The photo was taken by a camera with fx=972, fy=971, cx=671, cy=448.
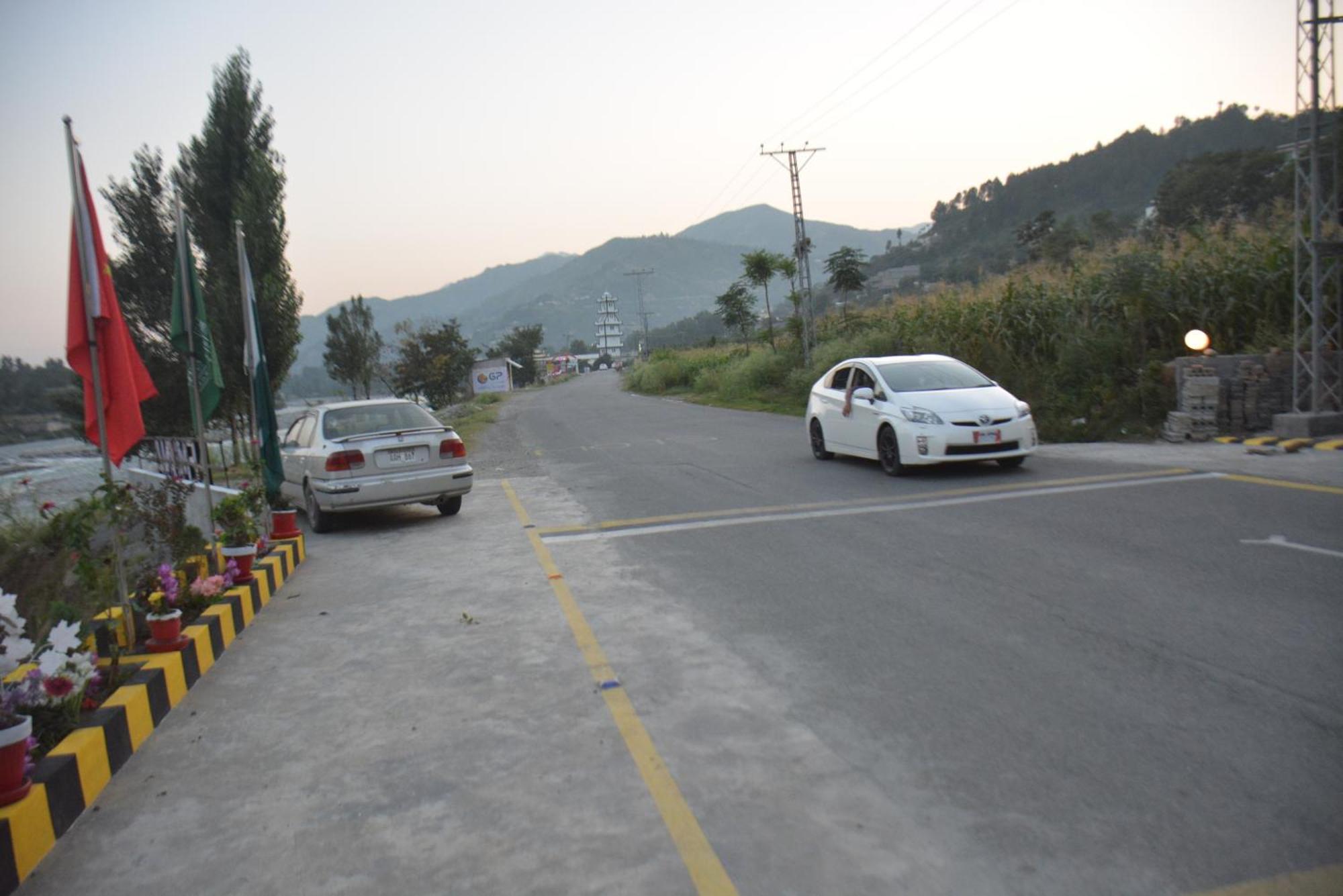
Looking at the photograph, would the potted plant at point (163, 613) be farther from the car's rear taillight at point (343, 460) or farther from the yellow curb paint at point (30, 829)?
the car's rear taillight at point (343, 460)

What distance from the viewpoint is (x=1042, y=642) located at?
540cm

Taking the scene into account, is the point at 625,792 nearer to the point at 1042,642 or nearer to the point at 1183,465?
the point at 1042,642

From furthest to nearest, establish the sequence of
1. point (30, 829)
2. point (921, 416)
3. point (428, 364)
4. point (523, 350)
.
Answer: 1. point (523, 350)
2. point (428, 364)
3. point (921, 416)
4. point (30, 829)

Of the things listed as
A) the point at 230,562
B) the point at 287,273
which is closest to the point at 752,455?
the point at 230,562

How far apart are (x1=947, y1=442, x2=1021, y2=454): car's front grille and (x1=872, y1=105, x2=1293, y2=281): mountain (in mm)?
59128

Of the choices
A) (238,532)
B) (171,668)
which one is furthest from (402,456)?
(171,668)

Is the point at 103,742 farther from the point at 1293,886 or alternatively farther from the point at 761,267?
the point at 761,267

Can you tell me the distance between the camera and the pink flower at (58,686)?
4.20 meters

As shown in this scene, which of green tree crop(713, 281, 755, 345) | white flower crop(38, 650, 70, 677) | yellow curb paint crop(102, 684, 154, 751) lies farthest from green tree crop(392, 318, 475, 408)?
white flower crop(38, 650, 70, 677)

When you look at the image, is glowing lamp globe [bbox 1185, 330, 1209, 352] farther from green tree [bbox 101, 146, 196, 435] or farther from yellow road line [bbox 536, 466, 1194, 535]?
green tree [bbox 101, 146, 196, 435]

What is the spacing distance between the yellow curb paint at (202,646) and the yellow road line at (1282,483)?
31.7ft

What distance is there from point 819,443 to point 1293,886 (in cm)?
1209

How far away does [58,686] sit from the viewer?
4.23 m

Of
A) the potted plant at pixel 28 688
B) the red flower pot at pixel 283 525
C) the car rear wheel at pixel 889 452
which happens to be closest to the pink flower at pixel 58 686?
the potted plant at pixel 28 688
